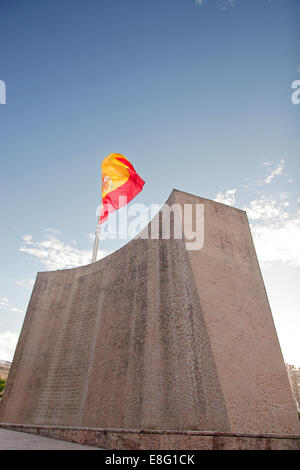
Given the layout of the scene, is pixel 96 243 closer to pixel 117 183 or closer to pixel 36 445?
pixel 117 183

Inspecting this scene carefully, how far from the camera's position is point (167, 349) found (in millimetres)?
5090

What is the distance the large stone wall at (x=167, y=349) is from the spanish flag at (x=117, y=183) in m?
3.15

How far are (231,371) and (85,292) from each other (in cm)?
522

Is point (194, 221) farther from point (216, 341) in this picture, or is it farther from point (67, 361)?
point (67, 361)

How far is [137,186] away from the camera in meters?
11.4

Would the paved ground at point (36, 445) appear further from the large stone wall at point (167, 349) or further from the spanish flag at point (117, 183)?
the spanish flag at point (117, 183)

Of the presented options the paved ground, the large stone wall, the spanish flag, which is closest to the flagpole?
the spanish flag

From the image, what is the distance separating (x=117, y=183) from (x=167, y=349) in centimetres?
766

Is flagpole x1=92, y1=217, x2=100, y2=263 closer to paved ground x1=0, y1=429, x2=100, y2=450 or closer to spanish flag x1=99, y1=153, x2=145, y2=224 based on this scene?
spanish flag x1=99, y1=153, x2=145, y2=224

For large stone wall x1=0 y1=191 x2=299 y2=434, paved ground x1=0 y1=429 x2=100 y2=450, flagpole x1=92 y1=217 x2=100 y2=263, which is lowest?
paved ground x1=0 y1=429 x2=100 y2=450

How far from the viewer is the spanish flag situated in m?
11.2

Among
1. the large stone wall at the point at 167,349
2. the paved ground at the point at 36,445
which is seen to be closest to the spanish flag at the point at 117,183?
the large stone wall at the point at 167,349

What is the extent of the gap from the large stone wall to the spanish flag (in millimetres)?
3153
